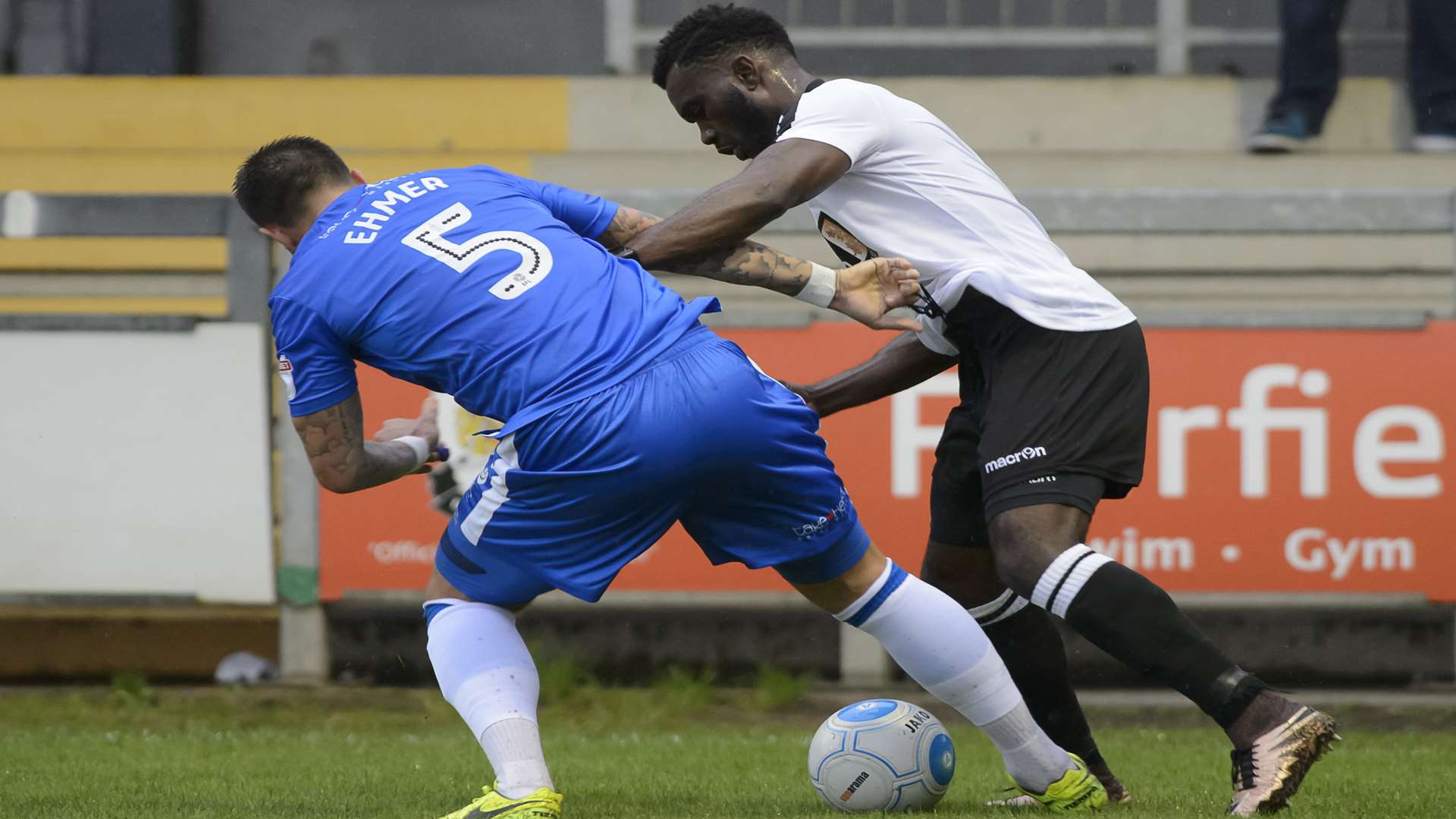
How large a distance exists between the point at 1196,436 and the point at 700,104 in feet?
11.9

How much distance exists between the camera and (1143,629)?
12.1ft

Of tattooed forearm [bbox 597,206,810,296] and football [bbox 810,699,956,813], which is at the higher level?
tattooed forearm [bbox 597,206,810,296]

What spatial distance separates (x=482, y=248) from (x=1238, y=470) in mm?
4304

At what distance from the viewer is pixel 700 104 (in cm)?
414

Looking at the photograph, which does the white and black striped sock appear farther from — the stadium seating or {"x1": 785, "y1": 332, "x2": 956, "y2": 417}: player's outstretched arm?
the stadium seating

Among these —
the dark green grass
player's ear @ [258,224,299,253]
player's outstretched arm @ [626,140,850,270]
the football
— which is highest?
player's outstretched arm @ [626,140,850,270]

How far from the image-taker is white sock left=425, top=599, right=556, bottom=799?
354cm

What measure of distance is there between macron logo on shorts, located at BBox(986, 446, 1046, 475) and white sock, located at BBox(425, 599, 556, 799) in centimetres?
112

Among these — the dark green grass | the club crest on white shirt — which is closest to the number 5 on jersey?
the club crest on white shirt

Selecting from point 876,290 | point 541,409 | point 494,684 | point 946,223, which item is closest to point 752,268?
point 876,290

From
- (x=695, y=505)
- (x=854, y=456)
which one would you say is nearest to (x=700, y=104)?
(x=695, y=505)

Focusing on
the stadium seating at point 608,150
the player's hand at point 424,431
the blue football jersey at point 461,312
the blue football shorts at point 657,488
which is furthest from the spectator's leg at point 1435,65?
the player's hand at point 424,431

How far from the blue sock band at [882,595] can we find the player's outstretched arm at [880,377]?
0.69 m

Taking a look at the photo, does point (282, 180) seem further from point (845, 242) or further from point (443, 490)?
point (443, 490)
